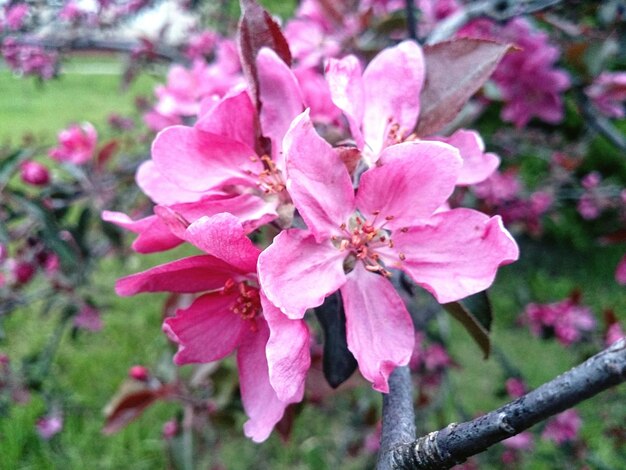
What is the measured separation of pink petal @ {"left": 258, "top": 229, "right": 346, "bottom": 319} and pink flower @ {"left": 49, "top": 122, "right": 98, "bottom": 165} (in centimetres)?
134

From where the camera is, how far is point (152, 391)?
1.30 metres

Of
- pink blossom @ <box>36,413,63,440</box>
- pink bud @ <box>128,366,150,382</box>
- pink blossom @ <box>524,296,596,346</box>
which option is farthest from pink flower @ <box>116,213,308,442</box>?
pink blossom @ <box>36,413,63,440</box>

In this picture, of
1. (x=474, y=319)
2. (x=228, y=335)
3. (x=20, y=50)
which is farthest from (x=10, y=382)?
(x=474, y=319)

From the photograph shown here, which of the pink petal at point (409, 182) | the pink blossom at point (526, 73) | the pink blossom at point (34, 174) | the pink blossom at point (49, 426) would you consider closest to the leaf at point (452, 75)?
the pink petal at point (409, 182)

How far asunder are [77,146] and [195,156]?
1267 mm

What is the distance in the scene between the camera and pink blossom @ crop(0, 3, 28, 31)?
2303mm

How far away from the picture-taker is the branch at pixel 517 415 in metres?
0.34

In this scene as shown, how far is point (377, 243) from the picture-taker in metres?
0.68

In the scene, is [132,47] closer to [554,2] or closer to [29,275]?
[29,275]

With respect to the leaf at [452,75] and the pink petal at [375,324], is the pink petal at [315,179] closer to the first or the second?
the pink petal at [375,324]

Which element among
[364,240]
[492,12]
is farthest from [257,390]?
[492,12]

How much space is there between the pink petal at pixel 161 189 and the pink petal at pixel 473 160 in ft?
1.05

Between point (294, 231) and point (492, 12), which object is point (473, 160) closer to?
point (294, 231)

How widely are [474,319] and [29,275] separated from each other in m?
1.40
